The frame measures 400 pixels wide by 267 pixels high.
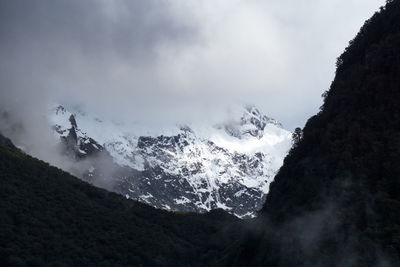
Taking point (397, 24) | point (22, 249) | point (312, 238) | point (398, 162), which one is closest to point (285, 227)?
point (312, 238)

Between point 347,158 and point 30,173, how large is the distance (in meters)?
109

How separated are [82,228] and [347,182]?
3455 inches

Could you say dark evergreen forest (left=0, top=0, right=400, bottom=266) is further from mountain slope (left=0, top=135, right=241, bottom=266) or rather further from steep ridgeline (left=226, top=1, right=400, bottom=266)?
mountain slope (left=0, top=135, right=241, bottom=266)

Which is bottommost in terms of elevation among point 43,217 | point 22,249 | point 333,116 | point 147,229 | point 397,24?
point 22,249

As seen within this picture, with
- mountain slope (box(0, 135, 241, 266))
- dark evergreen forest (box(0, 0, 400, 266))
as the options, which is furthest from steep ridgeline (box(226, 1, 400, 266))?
mountain slope (box(0, 135, 241, 266))

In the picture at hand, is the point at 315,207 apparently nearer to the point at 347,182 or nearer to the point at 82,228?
the point at 347,182

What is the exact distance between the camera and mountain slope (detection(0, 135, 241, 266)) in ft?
440

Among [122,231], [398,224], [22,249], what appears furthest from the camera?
[122,231]

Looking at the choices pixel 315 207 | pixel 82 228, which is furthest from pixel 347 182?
pixel 82 228

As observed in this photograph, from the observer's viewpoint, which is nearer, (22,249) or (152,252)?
(22,249)

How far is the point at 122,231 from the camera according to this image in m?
163

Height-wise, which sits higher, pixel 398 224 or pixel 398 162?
pixel 398 162

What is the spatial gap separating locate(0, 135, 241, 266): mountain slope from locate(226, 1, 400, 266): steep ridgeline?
43.8 m

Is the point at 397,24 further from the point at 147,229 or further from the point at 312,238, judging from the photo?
the point at 147,229
